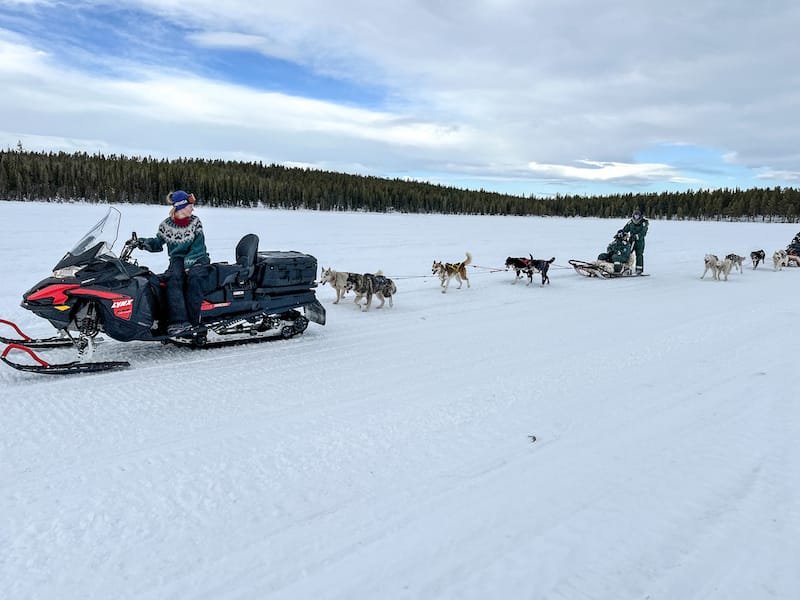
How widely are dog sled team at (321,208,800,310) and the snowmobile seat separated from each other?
2054 millimetres

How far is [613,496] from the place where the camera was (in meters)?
3.05

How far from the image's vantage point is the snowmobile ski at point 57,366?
4.55m

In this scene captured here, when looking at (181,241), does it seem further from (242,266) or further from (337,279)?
(337,279)

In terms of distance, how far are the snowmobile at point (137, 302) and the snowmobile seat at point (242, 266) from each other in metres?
0.01

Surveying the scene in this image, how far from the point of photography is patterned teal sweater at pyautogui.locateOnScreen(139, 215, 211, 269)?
5625 millimetres

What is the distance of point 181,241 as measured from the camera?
18.5 ft

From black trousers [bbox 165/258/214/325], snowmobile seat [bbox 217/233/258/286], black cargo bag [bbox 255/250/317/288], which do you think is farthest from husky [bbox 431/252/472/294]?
black trousers [bbox 165/258/214/325]

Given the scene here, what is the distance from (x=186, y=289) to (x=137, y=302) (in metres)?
0.55

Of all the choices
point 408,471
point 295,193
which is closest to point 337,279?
point 408,471

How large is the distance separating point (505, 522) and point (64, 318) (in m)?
4.27

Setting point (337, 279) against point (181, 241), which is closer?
point (181, 241)

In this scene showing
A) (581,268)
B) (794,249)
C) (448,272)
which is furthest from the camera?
(794,249)

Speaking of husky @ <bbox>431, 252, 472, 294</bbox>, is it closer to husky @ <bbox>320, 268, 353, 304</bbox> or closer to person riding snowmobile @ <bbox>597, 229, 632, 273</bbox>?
husky @ <bbox>320, 268, 353, 304</bbox>

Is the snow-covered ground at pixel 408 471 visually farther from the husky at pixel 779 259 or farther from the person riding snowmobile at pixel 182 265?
the husky at pixel 779 259
